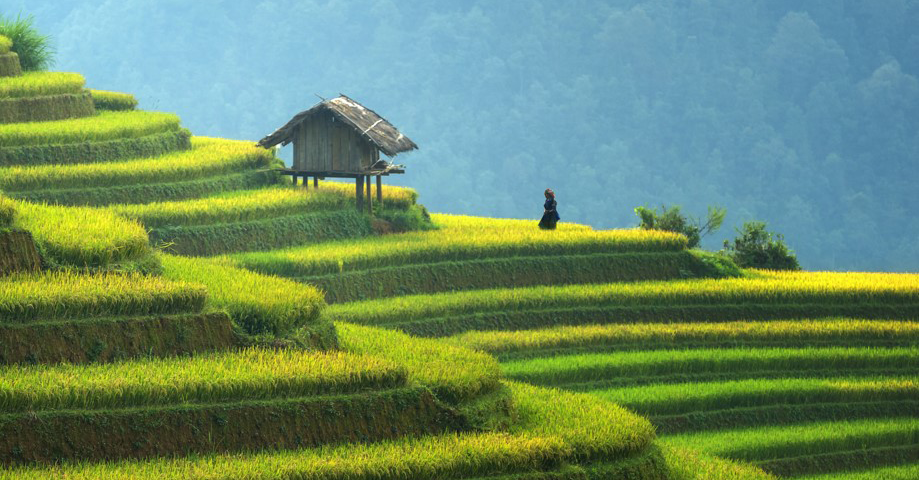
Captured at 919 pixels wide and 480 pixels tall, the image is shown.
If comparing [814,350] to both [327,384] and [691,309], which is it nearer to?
[691,309]

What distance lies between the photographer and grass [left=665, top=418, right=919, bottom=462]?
19.8 metres

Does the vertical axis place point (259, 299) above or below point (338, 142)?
below

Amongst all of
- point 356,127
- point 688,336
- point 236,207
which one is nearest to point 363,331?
point 688,336

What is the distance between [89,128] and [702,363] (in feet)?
43.0

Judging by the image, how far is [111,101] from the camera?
3131 centimetres

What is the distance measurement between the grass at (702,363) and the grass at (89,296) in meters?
7.32

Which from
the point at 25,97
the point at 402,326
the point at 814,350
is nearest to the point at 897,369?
the point at 814,350

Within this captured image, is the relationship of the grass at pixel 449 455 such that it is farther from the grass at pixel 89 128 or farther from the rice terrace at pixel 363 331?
the grass at pixel 89 128

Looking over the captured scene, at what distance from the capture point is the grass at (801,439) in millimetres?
19781

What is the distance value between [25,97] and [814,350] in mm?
16328

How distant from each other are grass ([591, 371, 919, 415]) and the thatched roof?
26.9ft

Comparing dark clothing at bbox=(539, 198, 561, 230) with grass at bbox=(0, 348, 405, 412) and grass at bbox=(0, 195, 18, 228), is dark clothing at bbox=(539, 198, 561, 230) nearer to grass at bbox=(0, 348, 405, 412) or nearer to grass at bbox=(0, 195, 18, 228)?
grass at bbox=(0, 348, 405, 412)

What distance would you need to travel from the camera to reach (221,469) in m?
12.9

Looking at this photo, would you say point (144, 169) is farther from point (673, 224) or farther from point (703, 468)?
point (703, 468)
